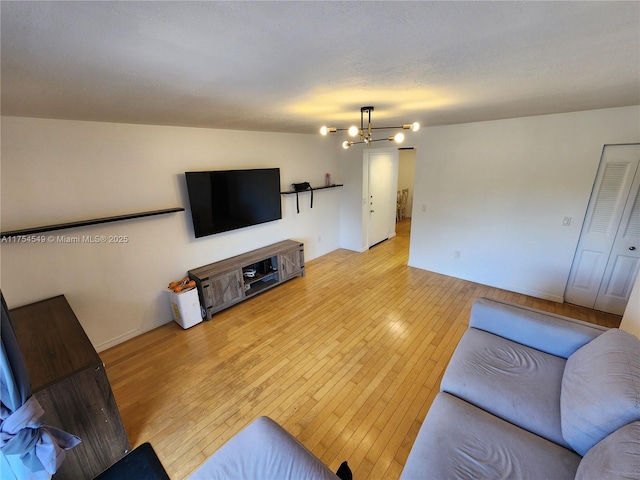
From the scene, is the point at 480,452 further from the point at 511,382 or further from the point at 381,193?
the point at 381,193

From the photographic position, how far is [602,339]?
1.62m

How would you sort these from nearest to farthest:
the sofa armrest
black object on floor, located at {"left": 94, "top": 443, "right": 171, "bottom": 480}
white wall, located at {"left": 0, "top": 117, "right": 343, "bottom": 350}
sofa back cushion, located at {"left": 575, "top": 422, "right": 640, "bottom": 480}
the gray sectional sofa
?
sofa back cushion, located at {"left": 575, "top": 422, "right": 640, "bottom": 480}, the gray sectional sofa, black object on floor, located at {"left": 94, "top": 443, "right": 171, "bottom": 480}, the sofa armrest, white wall, located at {"left": 0, "top": 117, "right": 343, "bottom": 350}

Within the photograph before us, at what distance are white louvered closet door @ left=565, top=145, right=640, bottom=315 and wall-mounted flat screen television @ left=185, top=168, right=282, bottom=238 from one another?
398cm

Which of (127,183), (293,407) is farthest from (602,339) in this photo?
(127,183)

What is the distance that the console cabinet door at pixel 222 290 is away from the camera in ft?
10.6

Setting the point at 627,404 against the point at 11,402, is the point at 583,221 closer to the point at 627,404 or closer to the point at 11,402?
the point at 627,404

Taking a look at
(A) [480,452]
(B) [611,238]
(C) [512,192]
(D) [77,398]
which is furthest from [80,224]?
(B) [611,238]

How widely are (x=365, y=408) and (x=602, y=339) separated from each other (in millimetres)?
1612

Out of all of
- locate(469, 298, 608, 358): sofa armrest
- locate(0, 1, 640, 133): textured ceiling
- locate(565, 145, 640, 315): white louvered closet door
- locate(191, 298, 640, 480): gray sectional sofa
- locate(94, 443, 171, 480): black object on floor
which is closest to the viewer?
locate(0, 1, 640, 133): textured ceiling

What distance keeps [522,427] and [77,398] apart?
2.59 metres

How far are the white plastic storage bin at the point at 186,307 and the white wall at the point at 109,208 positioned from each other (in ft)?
0.62

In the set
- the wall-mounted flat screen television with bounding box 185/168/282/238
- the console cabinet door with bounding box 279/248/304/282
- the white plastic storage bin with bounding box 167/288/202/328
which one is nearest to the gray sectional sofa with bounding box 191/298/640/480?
the white plastic storage bin with bounding box 167/288/202/328

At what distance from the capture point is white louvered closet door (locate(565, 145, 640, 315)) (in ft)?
9.48

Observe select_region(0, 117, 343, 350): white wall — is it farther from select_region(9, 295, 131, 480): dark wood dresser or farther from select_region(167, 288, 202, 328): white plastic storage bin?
select_region(9, 295, 131, 480): dark wood dresser
